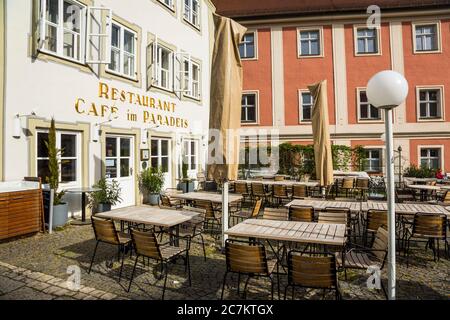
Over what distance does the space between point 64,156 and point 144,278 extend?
517 centimetres

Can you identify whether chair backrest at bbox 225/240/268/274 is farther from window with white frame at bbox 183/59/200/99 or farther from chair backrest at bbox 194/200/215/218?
window with white frame at bbox 183/59/200/99

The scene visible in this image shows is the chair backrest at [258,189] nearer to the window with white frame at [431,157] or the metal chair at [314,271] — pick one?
the metal chair at [314,271]

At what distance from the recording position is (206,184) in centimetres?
1541

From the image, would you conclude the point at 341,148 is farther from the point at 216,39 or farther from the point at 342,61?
the point at 216,39

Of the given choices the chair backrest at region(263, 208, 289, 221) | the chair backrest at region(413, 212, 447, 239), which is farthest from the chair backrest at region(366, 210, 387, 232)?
the chair backrest at region(263, 208, 289, 221)

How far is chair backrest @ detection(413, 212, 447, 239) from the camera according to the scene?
213 inches

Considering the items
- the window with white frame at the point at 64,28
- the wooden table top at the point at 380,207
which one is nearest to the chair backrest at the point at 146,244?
the wooden table top at the point at 380,207

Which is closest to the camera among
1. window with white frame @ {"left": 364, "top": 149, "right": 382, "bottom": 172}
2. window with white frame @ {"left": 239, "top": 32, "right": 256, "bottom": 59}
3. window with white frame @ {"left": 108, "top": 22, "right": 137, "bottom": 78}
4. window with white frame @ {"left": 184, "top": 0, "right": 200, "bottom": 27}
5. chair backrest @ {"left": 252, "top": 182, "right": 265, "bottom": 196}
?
chair backrest @ {"left": 252, "top": 182, "right": 265, "bottom": 196}

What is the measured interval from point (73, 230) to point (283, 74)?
15619 millimetres

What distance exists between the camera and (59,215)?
754 cm

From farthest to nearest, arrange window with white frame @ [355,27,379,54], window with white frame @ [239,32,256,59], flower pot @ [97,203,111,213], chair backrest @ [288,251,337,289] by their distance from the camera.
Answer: window with white frame @ [239,32,256,59] < window with white frame @ [355,27,379,54] < flower pot @ [97,203,111,213] < chair backrest @ [288,251,337,289]

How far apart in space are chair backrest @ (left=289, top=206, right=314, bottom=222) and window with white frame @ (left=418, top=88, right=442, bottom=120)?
52.7 ft

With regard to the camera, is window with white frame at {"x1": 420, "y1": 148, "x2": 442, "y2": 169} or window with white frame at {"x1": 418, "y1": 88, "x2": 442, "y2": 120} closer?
window with white frame at {"x1": 420, "y1": 148, "x2": 442, "y2": 169}

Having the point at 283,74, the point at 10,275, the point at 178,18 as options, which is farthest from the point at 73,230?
the point at 283,74
